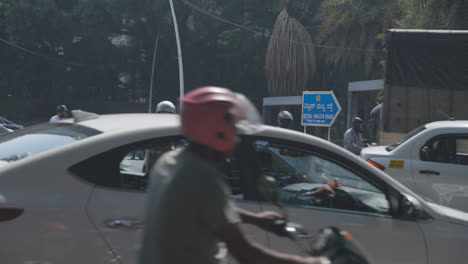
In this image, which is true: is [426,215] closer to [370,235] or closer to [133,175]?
[370,235]

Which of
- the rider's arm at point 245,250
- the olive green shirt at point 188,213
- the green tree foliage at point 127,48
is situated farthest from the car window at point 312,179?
the green tree foliage at point 127,48

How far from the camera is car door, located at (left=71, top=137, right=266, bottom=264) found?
9.20 ft

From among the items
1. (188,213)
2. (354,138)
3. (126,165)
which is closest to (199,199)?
(188,213)

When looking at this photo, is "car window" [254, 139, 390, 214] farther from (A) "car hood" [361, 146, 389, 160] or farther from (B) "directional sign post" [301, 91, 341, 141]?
(B) "directional sign post" [301, 91, 341, 141]

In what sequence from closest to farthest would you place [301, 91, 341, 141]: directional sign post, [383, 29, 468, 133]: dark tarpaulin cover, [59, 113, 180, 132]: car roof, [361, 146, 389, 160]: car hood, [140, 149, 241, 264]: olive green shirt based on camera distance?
[140, 149, 241, 264]: olive green shirt → [59, 113, 180, 132]: car roof → [361, 146, 389, 160]: car hood → [383, 29, 468, 133]: dark tarpaulin cover → [301, 91, 341, 141]: directional sign post

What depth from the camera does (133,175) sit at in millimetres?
3080

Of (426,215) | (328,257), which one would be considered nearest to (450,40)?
(426,215)

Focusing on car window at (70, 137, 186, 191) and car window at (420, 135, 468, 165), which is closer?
car window at (70, 137, 186, 191)

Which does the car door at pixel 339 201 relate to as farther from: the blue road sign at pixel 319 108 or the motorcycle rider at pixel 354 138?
the blue road sign at pixel 319 108

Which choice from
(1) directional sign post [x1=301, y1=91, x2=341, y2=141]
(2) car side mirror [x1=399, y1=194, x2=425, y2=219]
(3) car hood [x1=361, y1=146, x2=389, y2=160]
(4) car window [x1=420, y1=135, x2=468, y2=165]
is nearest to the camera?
(2) car side mirror [x1=399, y1=194, x2=425, y2=219]

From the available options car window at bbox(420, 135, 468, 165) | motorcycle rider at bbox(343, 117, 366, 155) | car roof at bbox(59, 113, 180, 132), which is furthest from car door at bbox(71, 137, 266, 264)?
motorcycle rider at bbox(343, 117, 366, 155)

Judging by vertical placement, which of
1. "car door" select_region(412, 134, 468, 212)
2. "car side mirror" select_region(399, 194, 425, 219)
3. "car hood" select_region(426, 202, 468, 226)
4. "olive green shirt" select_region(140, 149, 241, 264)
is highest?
"olive green shirt" select_region(140, 149, 241, 264)

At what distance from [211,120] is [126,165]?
4.65 ft

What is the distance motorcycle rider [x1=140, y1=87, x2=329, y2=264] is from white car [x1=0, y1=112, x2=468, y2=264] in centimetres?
105
